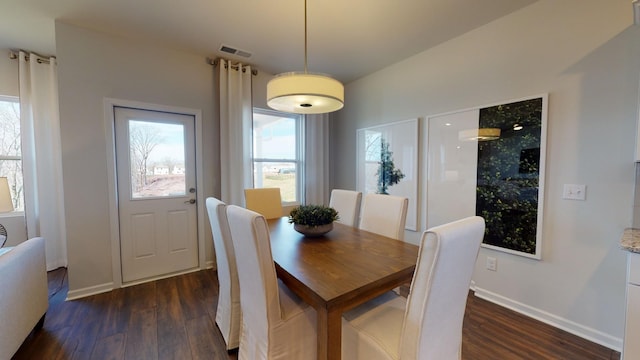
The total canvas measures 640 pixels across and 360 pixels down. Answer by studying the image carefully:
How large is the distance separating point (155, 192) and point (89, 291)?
1.13 meters

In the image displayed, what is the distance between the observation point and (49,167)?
3.07 meters

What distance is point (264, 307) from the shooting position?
127 centimetres

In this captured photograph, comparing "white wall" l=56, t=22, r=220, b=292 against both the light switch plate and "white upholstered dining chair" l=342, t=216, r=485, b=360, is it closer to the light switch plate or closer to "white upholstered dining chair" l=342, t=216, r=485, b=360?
"white upholstered dining chair" l=342, t=216, r=485, b=360

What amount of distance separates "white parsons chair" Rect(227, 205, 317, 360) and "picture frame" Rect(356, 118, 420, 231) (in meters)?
2.12

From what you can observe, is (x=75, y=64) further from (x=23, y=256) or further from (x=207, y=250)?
(x=207, y=250)

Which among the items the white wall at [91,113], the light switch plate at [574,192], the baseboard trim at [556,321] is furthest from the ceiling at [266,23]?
the baseboard trim at [556,321]

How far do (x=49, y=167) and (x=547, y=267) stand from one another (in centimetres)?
534

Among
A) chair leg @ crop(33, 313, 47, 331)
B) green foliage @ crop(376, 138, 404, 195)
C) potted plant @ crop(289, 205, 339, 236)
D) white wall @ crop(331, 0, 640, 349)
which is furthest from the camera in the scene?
green foliage @ crop(376, 138, 404, 195)

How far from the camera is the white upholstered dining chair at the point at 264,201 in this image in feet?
8.91

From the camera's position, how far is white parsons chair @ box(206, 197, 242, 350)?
166 cm

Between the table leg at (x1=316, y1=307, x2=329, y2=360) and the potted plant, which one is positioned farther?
the potted plant

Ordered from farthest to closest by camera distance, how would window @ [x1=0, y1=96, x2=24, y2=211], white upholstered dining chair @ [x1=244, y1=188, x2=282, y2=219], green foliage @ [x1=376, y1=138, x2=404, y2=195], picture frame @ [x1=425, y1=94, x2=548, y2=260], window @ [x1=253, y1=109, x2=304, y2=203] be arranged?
1. window @ [x1=253, y1=109, x2=304, y2=203]
2. green foliage @ [x1=376, y1=138, x2=404, y2=195]
3. window @ [x1=0, y1=96, x2=24, y2=211]
4. white upholstered dining chair @ [x1=244, y1=188, x2=282, y2=219]
5. picture frame @ [x1=425, y1=94, x2=548, y2=260]

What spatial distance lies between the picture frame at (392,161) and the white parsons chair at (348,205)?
37.6 inches

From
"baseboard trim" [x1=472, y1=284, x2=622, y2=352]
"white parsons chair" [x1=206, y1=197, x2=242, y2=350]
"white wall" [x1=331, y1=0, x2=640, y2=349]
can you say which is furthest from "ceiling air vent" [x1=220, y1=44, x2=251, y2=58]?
"baseboard trim" [x1=472, y1=284, x2=622, y2=352]
